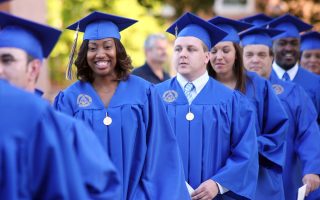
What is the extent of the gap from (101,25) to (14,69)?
192 cm

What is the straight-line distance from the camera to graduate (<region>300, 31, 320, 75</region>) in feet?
31.3

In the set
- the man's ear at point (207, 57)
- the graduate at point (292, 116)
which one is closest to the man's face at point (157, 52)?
the graduate at point (292, 116)

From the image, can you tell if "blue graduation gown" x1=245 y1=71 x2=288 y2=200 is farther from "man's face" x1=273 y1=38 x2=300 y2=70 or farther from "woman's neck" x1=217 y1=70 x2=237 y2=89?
"man's face" x1=273 y1=38 x2=300 y2=70

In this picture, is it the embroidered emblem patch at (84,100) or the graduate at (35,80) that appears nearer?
the graduate at (35,80)

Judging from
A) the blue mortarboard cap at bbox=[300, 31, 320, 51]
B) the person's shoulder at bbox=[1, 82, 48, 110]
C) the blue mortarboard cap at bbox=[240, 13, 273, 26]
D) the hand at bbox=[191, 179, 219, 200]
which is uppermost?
the blue mortarboard cap at bbox=[240, 13, 273, 26]

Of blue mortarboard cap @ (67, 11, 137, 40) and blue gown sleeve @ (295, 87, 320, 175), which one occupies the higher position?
blue mortarboard cap @ (67, 11, 137, 40)

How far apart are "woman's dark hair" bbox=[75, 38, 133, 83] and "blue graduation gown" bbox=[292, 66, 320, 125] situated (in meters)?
3.36

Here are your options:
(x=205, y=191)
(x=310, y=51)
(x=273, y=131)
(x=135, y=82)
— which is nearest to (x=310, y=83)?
(x=310, y=51)

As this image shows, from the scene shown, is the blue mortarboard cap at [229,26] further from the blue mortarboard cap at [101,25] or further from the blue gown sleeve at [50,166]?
the blue gown sleeve at [50,166]

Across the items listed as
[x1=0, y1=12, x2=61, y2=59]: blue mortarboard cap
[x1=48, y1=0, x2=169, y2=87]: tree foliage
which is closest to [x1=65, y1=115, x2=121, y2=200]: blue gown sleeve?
[x1=0, y1=12, x2=61, y2=59]: blue mortarboard cap

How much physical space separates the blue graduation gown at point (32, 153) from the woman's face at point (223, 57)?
10.9ft

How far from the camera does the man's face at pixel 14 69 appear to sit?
12.7ft

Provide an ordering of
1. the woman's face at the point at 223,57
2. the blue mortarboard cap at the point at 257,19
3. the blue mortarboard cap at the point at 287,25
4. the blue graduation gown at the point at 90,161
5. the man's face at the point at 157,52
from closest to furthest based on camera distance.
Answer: the blue graduation gown at the point at 90,161, the woman's face at the point at 223,57, the blue mortarboard cap at the point at 287,25, the blue mortarboard cap at the point at 257,19, the man's face at the point at 157,52

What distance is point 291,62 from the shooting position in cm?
851
